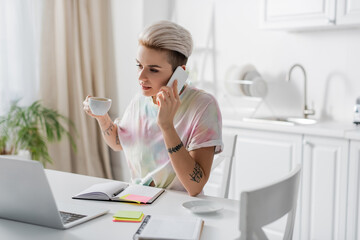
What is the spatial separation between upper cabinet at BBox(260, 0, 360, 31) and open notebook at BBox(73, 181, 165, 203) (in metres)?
1.73

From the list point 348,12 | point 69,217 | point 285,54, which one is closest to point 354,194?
point 348,12

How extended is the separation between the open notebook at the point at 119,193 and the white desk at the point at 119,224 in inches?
0.8

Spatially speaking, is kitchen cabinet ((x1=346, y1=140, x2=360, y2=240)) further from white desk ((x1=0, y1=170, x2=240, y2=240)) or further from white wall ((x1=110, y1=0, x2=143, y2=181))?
white wall ((x1=110, y1=0, x2=143, y2=181))

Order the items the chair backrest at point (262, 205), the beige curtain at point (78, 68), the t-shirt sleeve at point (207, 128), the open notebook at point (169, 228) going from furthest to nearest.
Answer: the beige curtain at point (78, 68) < the t-shirt sleeve at point (207, 128) < the open notebook at point (169, 228) < the chair backrest at point (262, 205)

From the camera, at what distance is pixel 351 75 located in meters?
2.85

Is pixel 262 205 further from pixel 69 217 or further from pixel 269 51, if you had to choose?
pixel 269 51

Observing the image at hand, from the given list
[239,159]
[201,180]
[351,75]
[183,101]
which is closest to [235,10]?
[351,75]

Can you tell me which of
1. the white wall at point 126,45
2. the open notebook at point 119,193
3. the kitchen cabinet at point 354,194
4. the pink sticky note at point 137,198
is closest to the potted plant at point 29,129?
the white wall at point 126,45

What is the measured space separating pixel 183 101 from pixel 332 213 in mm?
1391

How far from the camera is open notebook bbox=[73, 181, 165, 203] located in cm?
134

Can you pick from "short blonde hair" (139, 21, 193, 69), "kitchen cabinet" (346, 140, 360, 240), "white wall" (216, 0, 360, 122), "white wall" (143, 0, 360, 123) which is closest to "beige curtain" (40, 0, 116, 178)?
"white wall" (143, 0, 360, 123)

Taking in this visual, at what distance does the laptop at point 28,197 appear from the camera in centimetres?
106

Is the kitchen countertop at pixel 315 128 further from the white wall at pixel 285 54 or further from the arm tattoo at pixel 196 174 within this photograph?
the arm tattoo at pixel 196 174

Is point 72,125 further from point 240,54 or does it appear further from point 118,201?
point 118,201
